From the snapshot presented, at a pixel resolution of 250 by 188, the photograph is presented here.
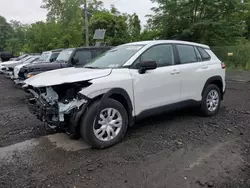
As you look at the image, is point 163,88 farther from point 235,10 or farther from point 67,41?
point 67,41

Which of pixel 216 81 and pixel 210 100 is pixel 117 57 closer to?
pixel 210 100

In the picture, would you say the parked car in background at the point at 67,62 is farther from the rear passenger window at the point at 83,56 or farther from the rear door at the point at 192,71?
the rear door at the point at 192,71

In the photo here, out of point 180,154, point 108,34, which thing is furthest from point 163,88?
point 108,34

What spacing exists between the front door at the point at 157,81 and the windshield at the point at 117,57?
0.22 m

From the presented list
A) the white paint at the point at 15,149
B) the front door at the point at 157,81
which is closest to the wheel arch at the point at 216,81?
the front door at the point at 157,81

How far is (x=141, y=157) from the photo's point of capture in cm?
366

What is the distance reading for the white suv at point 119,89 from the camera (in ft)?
12.4

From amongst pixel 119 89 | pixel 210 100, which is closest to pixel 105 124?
pixel 119 89

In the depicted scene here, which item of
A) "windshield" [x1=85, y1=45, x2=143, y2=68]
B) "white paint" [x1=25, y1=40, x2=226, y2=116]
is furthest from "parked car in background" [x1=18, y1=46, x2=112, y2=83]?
"white paint" [x1=25, y1=40, x2=226, y2=116]

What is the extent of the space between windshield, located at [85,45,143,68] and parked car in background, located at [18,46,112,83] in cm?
375

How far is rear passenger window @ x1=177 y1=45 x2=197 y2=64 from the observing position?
16.9 feet

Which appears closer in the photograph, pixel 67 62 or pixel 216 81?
pixel 216 81

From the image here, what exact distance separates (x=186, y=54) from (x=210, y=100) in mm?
1214

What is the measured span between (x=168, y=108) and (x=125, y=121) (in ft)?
3.45
